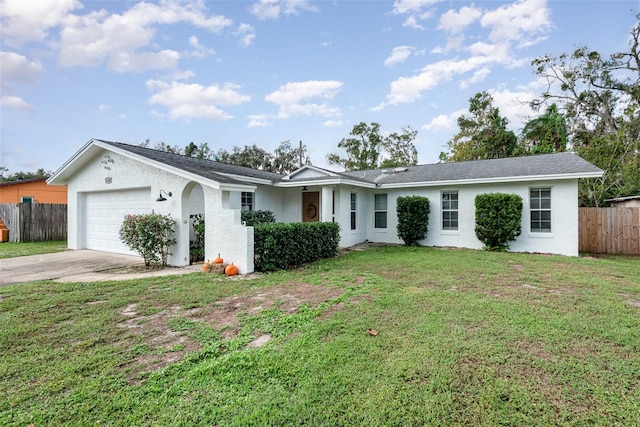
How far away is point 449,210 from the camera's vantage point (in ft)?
38.5

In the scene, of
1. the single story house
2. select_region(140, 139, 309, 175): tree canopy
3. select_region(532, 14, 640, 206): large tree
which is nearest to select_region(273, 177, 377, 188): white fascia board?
select_region(532, 14, 640, 206): large tree

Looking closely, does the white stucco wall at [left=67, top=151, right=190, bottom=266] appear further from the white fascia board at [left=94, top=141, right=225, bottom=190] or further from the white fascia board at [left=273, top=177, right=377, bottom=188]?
the white fascia board at [left=273, top=177, right=377, bottom=188]

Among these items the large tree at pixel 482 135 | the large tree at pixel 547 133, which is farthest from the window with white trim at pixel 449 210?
the large tree at pixel 482 135

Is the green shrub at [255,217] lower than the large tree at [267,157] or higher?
lower

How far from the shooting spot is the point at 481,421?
2107 mm

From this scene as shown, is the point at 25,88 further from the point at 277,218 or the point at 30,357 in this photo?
the point at 30,357

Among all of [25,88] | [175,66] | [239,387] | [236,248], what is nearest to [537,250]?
[236,248]

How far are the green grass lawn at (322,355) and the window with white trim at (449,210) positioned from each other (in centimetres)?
603

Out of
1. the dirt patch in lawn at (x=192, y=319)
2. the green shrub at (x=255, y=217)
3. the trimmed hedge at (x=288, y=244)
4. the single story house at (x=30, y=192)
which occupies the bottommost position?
the dirt patch in lawn at (x=192, y=319)

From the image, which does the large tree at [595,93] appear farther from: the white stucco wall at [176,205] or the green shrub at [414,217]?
the white stucco wall at [176,205]

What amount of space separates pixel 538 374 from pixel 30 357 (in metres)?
4.90

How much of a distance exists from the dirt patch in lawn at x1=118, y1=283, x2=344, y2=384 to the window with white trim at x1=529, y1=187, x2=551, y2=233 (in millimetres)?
8585

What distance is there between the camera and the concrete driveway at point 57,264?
6.71 metres

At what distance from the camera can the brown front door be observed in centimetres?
1262
